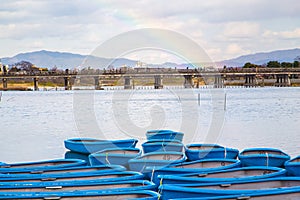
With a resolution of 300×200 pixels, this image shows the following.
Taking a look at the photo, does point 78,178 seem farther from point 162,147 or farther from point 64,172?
point 162,147

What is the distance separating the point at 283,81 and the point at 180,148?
16068 cm

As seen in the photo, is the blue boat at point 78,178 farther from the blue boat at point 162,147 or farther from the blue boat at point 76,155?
the blue boat at point 76,155

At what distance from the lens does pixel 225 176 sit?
46.3 ft

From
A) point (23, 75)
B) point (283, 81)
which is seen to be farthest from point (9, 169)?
point (283, 81)

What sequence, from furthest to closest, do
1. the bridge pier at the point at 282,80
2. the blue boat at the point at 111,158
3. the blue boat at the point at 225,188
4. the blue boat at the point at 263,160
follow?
the bridge pier at the point at 282,80, the blue boat at the point at 111,158, the blue boat at the point at 263,160, the blue boat at the point at 225,188

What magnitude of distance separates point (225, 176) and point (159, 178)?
2193 mm

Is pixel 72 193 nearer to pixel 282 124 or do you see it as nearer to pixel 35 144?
pixel 35 144

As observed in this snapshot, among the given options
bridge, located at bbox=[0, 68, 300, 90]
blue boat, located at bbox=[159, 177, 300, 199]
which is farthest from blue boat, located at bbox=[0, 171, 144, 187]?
bridge, located at bbox=[0, 68, 300, 90]

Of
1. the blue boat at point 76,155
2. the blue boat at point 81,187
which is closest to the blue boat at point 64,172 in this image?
the blue boat at point 81,187

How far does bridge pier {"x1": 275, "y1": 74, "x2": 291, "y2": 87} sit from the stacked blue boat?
148 metres

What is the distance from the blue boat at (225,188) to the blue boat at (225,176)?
0.32 meters

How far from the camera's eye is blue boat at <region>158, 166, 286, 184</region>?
41.1 feet

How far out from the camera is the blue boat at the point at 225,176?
1252 centimetres

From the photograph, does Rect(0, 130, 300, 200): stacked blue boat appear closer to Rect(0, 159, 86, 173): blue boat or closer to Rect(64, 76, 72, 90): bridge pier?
Rect(0, 159, 86, 173): blue boat
